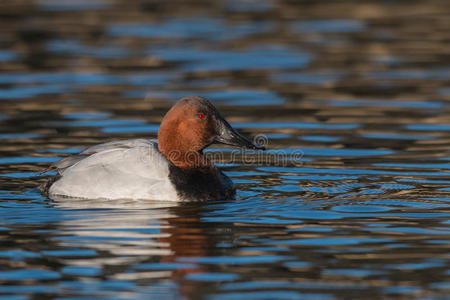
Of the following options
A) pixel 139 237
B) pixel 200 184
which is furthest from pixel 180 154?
pixel 139 237

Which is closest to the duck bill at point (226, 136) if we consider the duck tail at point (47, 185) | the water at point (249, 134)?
the water at point (249, 134)

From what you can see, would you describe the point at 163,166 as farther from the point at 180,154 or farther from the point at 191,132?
the point at 191,132

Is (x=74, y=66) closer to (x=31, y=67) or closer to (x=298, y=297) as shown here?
(x=31, y=67)

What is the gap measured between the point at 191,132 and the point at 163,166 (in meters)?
0.47

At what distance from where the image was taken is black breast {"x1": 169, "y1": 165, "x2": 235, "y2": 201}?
29.5 ft

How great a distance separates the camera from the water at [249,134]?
6.71 meters

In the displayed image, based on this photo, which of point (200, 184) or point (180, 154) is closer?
point (200, 184)

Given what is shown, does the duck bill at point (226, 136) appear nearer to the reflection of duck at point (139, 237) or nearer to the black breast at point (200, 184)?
the black breast at point (200, 184)

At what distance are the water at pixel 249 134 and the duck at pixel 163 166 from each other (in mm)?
198

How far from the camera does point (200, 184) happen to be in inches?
359

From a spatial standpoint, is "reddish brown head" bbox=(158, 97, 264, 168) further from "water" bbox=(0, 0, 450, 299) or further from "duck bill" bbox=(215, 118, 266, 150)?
"water" bbox=(0, 0, 450, 299)

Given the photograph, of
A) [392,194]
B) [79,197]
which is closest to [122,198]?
[79,197]

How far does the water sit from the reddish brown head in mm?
587

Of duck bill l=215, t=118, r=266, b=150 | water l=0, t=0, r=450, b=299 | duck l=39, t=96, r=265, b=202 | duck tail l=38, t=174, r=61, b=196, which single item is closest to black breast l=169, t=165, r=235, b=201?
duck l=39, t=96, r=265, b=202
